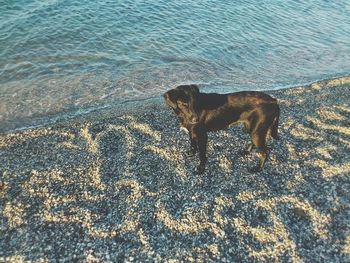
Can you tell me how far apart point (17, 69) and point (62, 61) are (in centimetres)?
145

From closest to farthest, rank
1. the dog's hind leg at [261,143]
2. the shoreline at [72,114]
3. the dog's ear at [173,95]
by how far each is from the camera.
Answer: the dog's ear at [173,95]
the dog's hind leg at [261,143]
the shoreline at [72,114]

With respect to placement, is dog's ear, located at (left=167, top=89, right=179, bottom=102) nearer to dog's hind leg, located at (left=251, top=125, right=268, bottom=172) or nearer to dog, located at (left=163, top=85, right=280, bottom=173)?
dog, located at (left=163, top=85, right=280, bottom=173)

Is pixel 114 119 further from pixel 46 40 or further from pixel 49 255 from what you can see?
pixel 46 40

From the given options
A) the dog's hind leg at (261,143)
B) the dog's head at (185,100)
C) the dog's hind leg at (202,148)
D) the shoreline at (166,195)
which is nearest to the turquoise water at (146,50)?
the shoreline at (166,195)

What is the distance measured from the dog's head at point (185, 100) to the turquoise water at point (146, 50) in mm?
4706

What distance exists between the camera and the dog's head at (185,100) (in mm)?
6316

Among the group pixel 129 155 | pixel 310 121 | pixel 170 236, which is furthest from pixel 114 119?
pixel 310 121

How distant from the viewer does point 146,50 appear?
44.9 ft

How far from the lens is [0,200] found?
21.6 feet

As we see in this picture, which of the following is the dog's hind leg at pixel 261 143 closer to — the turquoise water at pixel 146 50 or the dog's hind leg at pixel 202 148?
the dog's hind leg at pixel 202 148

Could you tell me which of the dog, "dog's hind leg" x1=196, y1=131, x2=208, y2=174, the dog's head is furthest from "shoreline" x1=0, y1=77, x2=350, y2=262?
the dog's head

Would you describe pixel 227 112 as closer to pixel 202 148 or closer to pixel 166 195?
pixel 202 148

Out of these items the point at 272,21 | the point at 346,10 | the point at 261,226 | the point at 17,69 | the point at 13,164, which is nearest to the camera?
the point at 261,226

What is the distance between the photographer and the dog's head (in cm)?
632
